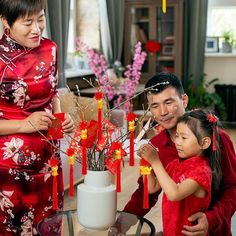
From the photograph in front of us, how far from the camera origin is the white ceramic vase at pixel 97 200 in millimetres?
1574

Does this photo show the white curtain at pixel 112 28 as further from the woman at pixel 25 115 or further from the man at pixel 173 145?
the woman at pixel 25 115

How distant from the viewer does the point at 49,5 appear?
508 centimetres

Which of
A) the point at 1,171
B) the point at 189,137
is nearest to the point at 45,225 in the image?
the point at 1,171

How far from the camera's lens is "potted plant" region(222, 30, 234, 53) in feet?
24.7

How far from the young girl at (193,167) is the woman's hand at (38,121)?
0.40 metres

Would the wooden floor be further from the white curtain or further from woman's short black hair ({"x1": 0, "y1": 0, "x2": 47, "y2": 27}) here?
the white curtain

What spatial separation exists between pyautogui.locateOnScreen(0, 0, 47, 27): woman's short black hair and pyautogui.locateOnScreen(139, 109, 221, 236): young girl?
0.64 meters

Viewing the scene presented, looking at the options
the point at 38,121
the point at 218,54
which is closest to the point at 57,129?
the point at 38,121

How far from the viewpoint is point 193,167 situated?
178 cm

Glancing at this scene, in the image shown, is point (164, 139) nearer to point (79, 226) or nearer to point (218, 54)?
point (79, 226)

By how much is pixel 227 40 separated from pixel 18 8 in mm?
6209

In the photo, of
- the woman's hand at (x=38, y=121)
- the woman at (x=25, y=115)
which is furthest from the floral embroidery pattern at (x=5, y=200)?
the woman's hand at (x=38, y=121)

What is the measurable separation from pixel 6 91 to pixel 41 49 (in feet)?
0.68

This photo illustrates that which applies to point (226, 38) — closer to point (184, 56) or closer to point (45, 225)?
point (184, 56)
